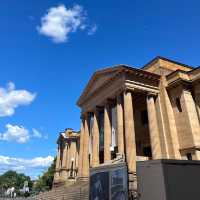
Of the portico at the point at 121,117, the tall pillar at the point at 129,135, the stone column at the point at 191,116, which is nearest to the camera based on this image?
the tall pillar at the point at 129,135

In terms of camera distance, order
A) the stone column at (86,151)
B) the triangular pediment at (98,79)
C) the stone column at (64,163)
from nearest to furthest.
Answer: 1. the triangular pediment at (98,79)
2. the stone column at (86,151)
3. the stone column at (64,163)

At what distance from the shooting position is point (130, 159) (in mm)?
19594

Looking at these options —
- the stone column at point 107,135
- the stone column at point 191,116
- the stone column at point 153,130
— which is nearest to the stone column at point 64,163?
the stone column at point 107,135

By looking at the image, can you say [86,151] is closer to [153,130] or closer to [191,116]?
[153,130]

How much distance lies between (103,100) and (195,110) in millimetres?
10489

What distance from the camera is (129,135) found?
67.8 ft

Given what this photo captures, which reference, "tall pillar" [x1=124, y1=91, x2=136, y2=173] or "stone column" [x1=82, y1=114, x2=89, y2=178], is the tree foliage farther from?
"tall pillar" [x1=124, y1=91, x2=136, y2=173]

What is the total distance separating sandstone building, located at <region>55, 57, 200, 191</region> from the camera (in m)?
21.3

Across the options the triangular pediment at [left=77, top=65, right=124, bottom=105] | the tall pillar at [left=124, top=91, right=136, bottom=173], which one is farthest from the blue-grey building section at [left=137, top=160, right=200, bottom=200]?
the triangular pediment at [left=77, top=65, right=124, bottom=105]

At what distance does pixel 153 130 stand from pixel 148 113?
82.3 inches

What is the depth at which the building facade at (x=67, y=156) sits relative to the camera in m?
45.2

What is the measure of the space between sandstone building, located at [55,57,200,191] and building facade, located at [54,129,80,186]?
1769 centimetres

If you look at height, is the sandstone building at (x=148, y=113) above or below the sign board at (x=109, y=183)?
above

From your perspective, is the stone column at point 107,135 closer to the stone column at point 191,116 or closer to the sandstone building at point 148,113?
the sandstone building at point 148,113
